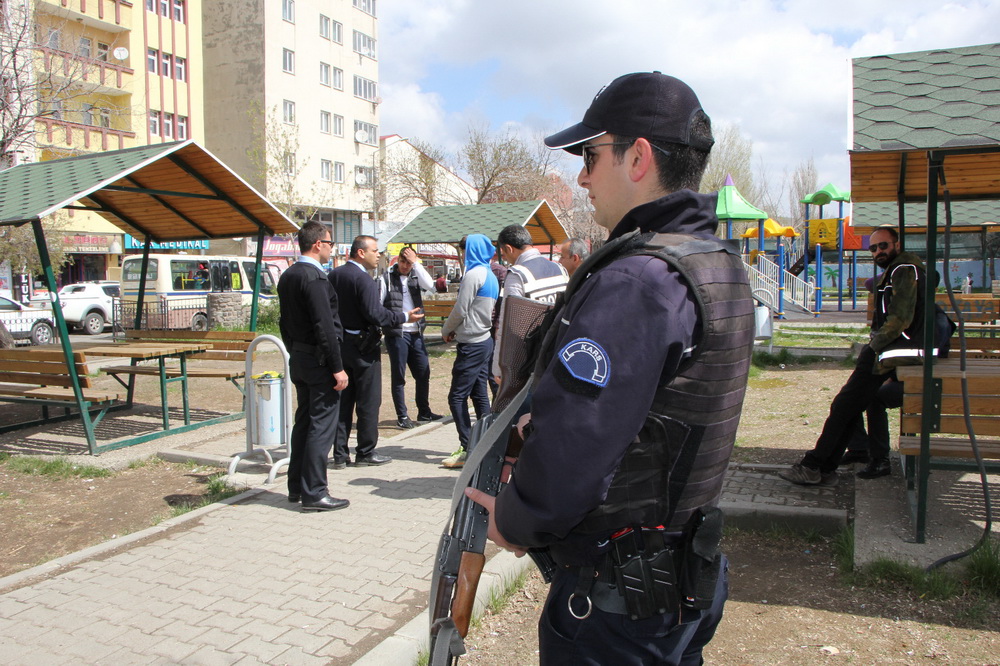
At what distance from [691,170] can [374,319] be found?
15.4 feet

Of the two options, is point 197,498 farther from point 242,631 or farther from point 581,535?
point 581,535

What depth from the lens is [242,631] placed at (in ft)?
11.5

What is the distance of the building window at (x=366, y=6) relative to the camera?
51375 millimetres

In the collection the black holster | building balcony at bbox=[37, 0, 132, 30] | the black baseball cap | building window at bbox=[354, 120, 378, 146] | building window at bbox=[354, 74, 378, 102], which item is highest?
building window at bbox=[354, 74, 378, 102]

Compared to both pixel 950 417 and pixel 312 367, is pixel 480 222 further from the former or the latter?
pixel 950 417

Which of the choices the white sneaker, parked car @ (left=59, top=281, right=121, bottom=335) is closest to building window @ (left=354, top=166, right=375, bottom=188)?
parked car @ (left=59, top=281, right=121, bottom=335)

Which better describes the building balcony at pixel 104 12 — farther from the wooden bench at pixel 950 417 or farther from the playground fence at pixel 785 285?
the wooden bench at pixel 950 417

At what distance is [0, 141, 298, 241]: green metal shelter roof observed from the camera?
6.79 m

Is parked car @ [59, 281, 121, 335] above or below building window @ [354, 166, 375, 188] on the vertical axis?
below

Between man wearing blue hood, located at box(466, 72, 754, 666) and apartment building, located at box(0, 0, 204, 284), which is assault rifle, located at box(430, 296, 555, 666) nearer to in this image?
man wearing blue hood, located at box(466, 72, 754, 666)

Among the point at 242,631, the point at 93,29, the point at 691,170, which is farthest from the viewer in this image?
the point at 93,29

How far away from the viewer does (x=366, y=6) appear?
2048 inches

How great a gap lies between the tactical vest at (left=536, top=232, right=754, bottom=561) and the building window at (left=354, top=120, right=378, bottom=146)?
170 feet

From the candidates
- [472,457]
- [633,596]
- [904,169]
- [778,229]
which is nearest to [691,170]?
[472,457]
